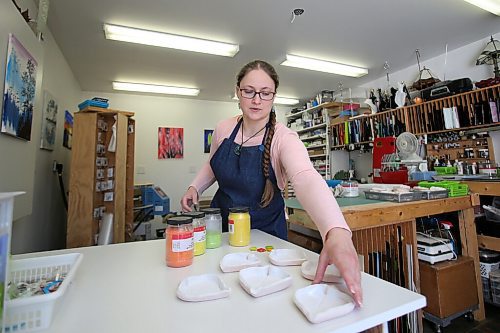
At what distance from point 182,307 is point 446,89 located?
3.71 m

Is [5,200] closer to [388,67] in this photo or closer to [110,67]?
[110,67]

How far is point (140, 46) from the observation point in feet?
9.71

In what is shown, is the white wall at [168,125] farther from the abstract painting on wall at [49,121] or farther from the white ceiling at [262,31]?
the abstract painting on wall at [49,121]

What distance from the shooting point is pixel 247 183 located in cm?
104

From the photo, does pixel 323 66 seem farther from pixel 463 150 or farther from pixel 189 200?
pixel 189 200

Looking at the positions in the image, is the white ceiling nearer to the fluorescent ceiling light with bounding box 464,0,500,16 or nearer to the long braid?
the fluorescent ceiling light with bounding box 464,0,500,16

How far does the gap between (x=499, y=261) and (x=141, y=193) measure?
14.3 ft

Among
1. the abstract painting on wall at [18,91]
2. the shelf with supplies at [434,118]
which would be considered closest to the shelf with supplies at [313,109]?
the shelf with supplies at [434,118]

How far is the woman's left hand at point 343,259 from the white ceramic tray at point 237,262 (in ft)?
0.58

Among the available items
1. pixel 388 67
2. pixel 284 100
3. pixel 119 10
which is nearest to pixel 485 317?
pixel 388 67

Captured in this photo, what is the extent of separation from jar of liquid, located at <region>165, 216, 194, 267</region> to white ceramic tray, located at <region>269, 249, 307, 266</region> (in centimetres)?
23

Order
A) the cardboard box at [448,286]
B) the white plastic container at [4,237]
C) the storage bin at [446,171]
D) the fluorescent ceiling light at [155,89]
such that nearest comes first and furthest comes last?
the white plastic container at [4,237] → the cardboard box at [448,286] → the storage bin at [446,171] → the fluorescent ceiling light at [155,89]

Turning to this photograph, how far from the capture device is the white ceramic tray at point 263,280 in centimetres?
51

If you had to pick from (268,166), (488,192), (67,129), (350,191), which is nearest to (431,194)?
(350,191)
